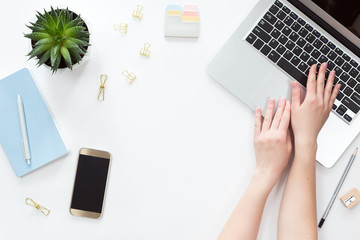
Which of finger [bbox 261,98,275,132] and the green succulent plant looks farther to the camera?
finger [bbox 261,98,275,132]

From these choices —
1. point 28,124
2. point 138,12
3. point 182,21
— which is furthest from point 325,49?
point 28,124

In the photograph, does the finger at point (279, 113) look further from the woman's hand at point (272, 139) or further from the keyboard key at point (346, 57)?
the keyboard key at point (346, 57)

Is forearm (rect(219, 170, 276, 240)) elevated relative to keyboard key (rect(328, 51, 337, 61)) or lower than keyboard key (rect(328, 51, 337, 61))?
lower

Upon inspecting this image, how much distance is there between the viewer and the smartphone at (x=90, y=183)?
88cm

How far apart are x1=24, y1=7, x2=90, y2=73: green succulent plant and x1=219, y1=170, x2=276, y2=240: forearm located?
0.55 m

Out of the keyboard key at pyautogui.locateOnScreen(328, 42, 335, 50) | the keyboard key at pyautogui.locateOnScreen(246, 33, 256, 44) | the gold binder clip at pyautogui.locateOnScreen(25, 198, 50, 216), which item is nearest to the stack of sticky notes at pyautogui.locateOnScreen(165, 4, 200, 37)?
the keyboard key at pyautogui.locateOnScreen(246, 33, 256, 44)

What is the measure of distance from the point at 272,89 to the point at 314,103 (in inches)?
4.4

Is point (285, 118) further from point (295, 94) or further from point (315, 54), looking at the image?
point (315, 54)

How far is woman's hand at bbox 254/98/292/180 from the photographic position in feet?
2.79

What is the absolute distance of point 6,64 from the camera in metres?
0.88

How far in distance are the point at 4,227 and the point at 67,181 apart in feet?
0.72

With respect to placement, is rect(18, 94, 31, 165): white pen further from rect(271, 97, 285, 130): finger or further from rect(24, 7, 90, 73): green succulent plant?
rect(271, 97, 285, 130): finger

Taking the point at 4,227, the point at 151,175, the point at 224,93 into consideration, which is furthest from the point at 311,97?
the point at 4,227

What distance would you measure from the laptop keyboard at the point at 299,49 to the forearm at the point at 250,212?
26 cm
